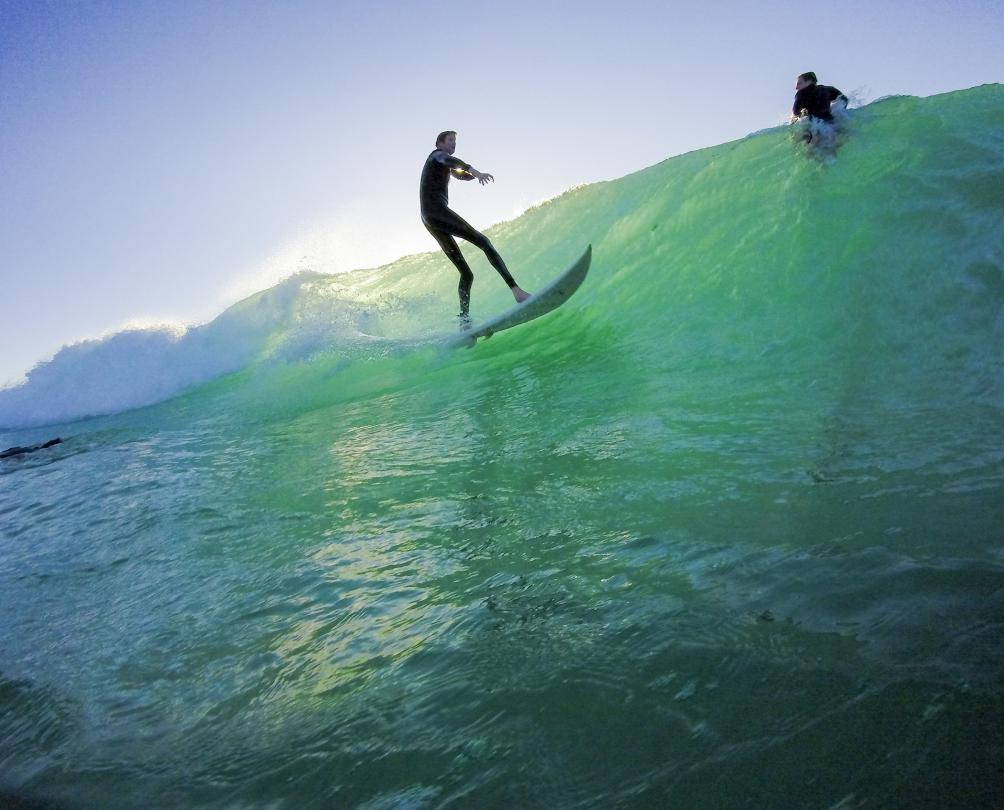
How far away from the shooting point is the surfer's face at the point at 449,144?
23.8ft

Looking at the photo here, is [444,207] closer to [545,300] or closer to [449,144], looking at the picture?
[449,144]

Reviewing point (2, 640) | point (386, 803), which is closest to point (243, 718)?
point (386, 803)

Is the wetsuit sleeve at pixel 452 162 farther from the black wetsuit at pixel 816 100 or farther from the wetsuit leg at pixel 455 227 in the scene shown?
the black wetsuit at pixel 816 100

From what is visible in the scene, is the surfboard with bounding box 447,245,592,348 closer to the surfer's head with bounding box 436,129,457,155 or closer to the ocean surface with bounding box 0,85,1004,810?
the ocean surface with bounding box 0,85,1004,810

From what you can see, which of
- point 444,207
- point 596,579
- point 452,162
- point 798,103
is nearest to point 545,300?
point 444,207

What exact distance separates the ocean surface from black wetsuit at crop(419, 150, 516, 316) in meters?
1.82

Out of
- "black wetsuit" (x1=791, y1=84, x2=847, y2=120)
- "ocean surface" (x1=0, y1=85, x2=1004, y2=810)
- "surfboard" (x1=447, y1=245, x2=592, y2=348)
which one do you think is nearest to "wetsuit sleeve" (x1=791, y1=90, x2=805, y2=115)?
"black wetsuit" (x1=791, y1=84, x2=847, y2=120)

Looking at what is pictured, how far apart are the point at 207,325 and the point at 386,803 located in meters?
16.1

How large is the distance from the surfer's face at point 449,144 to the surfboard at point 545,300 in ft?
6.17

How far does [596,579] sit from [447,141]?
639 cm

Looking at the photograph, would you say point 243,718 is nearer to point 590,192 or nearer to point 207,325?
point 590,192

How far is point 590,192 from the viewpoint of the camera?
42.1 feet

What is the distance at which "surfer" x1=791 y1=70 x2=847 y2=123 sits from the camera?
7547mm

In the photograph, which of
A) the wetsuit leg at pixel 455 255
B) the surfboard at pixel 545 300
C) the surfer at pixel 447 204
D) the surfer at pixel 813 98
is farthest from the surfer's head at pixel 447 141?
the surfer at pixel 813 98
